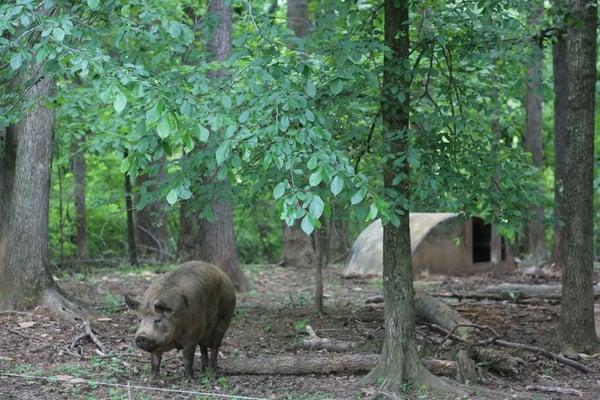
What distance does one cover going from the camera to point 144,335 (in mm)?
8039

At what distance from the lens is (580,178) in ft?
32.5

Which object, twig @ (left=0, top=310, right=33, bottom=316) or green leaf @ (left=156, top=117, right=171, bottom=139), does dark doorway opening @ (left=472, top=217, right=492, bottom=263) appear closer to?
twig @ (left=0, top=310, right=33, bottom=316)

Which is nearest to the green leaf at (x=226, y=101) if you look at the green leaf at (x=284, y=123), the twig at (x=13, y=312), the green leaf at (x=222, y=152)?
the green leaf at (x=284, y=123)

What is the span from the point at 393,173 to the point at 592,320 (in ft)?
12.3

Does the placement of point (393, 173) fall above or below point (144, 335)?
above

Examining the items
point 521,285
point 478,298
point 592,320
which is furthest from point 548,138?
point 592,320

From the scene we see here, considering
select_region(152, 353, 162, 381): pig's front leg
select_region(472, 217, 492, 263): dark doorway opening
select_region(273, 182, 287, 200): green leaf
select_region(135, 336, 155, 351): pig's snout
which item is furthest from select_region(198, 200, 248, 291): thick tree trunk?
select_region(273, 182, 287, 200): green leaf

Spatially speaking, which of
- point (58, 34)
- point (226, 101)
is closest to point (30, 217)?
point (226, 101)

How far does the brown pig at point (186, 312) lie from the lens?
8234mm

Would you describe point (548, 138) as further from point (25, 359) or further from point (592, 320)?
point (25, 359)

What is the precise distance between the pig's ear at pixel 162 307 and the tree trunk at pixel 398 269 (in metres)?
2.15

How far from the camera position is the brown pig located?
27.0ft

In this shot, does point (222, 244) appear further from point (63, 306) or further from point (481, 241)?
point (481, 241)

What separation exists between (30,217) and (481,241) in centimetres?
1405
